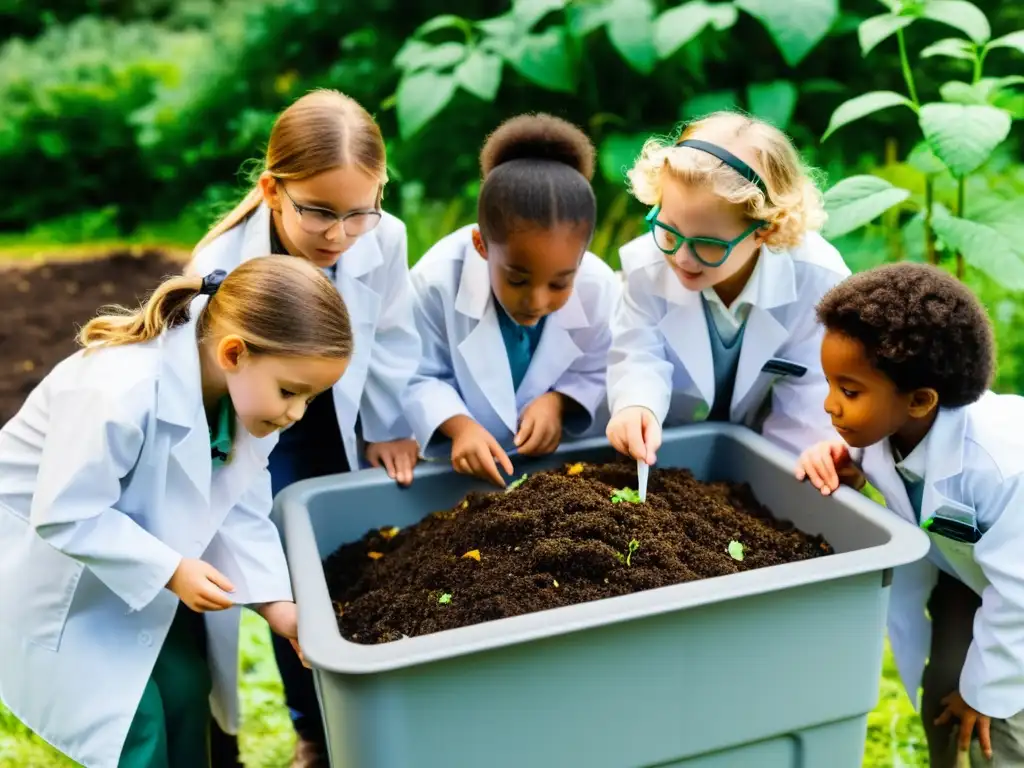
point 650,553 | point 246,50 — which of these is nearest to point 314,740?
point 650,553

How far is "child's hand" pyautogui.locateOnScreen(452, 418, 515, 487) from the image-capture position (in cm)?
145

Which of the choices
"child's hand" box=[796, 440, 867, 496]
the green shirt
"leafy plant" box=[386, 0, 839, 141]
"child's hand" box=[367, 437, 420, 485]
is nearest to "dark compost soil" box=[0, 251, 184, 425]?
"leafy plant" box=[386, 0, 839, 141]

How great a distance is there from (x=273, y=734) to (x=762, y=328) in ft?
3.94

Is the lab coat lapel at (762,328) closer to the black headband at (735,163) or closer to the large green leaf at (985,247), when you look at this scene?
the black headband at (735,163)

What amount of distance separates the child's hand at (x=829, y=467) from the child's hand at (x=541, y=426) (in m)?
0.40

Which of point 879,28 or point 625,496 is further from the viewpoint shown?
point 879,28

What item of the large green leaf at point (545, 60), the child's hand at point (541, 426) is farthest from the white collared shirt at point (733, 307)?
the large green leaf at point (545, 60)

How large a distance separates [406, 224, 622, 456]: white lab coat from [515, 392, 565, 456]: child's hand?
0.14ft

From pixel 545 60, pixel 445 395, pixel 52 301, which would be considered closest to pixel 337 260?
pixel 445 395

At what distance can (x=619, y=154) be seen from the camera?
2.83 m

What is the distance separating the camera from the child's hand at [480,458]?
1450 mm

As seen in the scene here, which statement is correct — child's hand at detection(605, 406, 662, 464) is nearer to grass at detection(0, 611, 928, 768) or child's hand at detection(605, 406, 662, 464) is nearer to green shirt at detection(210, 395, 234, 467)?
green shirt at detection(210, 395, 234, 467)

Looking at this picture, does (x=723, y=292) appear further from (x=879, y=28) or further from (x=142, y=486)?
(x=142, y=486)

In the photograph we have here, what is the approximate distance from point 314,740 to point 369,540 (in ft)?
1.60
